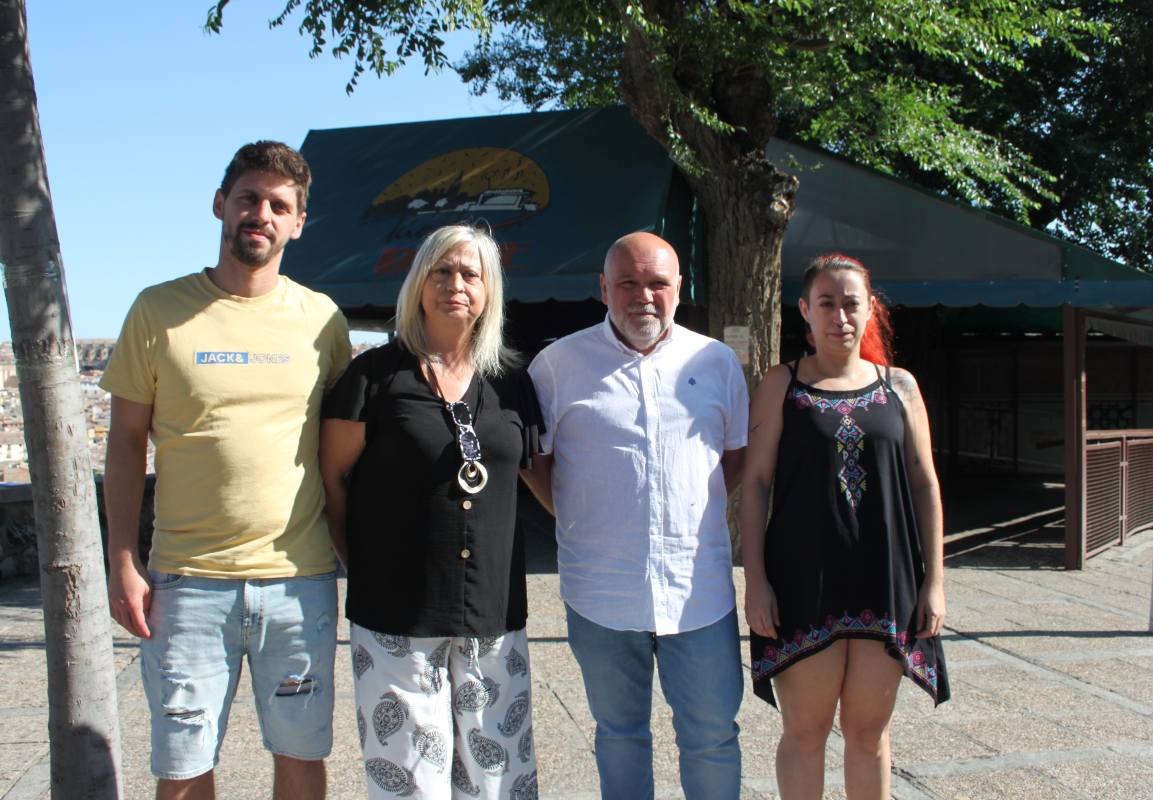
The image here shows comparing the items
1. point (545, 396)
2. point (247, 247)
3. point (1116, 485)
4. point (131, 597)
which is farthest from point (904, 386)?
point (1116, 485)

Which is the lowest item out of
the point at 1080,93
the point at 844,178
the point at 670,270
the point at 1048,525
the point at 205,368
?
the point at 1048,525

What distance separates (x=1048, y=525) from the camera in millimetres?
10992

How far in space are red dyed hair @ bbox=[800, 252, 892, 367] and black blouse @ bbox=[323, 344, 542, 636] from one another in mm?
1042

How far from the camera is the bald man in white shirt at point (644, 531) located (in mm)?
2787

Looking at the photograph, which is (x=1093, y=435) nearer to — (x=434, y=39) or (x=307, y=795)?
(x=434, y=39)

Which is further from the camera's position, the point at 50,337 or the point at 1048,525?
the point at 1048,525

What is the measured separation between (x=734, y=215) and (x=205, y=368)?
6.14 meters

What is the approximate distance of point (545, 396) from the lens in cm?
292

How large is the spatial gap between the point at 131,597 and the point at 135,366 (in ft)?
1.87

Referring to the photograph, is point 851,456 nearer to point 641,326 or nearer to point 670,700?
point 641,326

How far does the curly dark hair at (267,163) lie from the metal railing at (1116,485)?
7803mm

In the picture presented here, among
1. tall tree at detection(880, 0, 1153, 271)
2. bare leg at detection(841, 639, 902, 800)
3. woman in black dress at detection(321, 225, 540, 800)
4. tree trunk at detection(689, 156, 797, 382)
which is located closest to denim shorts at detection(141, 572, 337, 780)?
woman in black dress at detection(321, 225, 540, 800)

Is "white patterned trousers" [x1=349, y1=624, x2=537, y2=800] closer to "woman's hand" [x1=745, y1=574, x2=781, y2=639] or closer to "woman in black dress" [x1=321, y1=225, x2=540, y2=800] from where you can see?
"woman in black dress" [x1=321, y1=225, x2=540, y2=800]

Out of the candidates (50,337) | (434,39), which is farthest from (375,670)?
(434,39)
